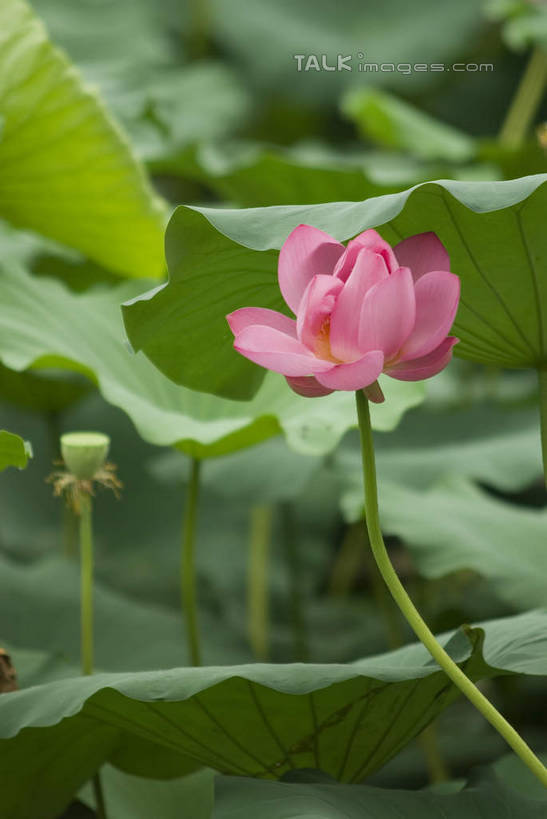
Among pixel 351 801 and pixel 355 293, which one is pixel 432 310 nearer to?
pixel 355 293

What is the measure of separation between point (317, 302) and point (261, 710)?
0.29m

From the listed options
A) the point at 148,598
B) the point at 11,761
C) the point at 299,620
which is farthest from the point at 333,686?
the point at 148,598

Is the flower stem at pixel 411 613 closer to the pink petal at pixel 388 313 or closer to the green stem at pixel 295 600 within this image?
the pink petal at pixel 388 313

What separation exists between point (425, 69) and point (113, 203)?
1792mm

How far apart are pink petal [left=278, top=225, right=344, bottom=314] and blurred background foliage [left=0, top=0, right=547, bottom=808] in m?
0.39

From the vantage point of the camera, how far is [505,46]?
306cm

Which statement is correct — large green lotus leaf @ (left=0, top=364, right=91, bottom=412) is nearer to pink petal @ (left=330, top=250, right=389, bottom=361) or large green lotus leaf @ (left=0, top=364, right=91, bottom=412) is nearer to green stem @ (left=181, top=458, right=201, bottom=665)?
green stem @ (left=181, top=458, right=201, bottom=665)

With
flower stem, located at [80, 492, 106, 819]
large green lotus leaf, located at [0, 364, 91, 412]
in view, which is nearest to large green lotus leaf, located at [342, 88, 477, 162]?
large green lotus leaf, located at [0, 364, 91, 412]

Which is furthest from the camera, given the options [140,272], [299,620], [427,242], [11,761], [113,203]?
[299,620]

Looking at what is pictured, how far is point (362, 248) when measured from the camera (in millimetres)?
583

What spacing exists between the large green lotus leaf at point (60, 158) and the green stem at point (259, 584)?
65 cm

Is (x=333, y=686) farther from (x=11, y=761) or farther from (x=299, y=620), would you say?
(x=299, y=620)

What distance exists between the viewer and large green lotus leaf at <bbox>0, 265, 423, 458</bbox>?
100 centimetres

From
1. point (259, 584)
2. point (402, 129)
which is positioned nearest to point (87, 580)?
point (259, 584)
